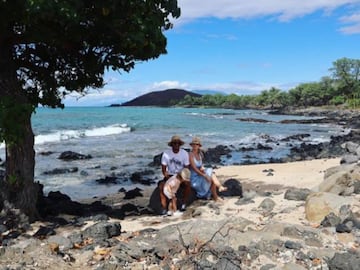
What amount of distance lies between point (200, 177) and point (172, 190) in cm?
85

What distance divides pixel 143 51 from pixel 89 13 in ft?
3.81

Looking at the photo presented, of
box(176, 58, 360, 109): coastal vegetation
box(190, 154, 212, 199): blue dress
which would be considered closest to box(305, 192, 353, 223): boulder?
box(190, 154, 212, 199): blue dress

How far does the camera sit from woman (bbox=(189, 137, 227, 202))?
975 cm

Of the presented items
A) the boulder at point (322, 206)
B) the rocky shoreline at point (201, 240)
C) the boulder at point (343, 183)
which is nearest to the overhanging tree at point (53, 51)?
the rocky shoreline at point (201, 240)

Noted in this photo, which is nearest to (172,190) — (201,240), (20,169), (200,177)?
(200,177)

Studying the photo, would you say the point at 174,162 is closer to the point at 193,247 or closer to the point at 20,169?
the point at 20,169

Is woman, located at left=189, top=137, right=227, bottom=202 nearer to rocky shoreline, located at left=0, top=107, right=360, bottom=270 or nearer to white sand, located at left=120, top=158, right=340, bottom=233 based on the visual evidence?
white sand, located at left=120, top=158, right=340, bottom=233

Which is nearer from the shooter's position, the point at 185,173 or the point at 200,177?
the point at 185,173

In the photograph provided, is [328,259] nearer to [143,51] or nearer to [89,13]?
[143,51]

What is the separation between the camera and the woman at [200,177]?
9.75 metres

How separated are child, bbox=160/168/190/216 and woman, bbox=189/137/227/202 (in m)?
0.29

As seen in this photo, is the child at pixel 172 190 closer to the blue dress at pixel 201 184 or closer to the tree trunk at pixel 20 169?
the blue dress at pixel 201 184

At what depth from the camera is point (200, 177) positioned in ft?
32.6

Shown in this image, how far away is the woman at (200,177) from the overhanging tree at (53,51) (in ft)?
7.56
